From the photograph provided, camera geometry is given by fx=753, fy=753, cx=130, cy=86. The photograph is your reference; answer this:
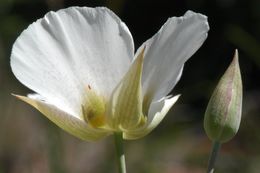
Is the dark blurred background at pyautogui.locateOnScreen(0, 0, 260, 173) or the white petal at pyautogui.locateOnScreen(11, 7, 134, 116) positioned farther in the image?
the dark blurred background at pyautogui.locateOnScreen(0, 0, 260, 173)

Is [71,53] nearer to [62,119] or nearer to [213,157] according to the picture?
[62,119]

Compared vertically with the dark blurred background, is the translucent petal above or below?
above

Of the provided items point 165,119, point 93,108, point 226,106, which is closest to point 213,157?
point 226,106

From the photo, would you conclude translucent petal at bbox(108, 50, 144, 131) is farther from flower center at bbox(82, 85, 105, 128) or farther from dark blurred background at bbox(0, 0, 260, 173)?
dark blurred background at bbox(0, 0, 260, 173)

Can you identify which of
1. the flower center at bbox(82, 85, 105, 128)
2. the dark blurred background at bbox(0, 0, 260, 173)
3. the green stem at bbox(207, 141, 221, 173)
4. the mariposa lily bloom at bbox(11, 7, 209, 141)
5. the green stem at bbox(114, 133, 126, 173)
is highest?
the mariposa lily bloom at bbox(11, 7, 209, 141)

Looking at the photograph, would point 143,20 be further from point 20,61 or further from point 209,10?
point 20,61

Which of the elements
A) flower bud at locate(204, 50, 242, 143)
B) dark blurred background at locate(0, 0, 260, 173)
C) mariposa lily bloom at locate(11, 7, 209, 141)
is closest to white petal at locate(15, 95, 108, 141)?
mariposa lily bloom at locate(11, 7, 209, 141)
